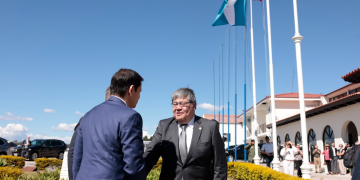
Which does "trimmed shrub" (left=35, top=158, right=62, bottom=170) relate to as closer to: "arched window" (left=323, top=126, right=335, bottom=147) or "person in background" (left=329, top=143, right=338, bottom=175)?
"person in background" (left=329, top=143, right=338, bottom=175)

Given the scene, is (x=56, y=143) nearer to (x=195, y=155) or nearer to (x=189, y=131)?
(x=189, y=131)

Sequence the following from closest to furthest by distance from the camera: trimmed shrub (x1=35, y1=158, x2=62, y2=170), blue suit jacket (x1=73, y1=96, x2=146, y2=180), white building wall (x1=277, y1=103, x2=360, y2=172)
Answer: blue suit jacket (x1=73, y1=96, x2=146, y2=180)
trimmed shrub (x1=35, y1=158, x2=62, y2=170)
white building wall (x1=277, y1=103, x2=360, y2=172)

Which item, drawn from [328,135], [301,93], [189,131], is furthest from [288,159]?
[189,131]

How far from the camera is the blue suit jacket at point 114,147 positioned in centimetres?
229

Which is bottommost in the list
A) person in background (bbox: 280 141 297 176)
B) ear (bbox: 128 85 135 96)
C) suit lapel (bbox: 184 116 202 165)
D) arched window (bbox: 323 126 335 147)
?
person in background (bbox: 280 141 297 176)

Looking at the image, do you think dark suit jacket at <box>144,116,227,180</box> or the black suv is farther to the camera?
the black suv

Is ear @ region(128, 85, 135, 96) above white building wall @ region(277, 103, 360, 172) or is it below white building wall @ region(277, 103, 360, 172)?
below

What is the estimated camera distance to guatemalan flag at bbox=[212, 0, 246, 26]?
1565 centimetres

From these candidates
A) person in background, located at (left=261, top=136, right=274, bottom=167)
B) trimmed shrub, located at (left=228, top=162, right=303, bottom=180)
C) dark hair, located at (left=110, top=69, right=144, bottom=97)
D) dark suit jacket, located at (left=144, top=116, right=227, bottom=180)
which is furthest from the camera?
person in background, located at (left=261, top=136, right=274, bottom=167)

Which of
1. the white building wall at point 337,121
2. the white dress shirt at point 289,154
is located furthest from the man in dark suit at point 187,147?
the white building wall at point 337,121

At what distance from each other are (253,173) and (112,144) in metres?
10.0

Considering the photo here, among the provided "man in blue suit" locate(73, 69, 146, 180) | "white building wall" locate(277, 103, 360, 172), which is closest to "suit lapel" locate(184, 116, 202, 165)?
"man in blue suit" locate(73, 69, 146, 180)

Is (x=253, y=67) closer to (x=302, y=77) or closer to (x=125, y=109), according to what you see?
(x=302, y=77)

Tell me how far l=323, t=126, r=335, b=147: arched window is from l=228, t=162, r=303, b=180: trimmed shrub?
9106 mm
